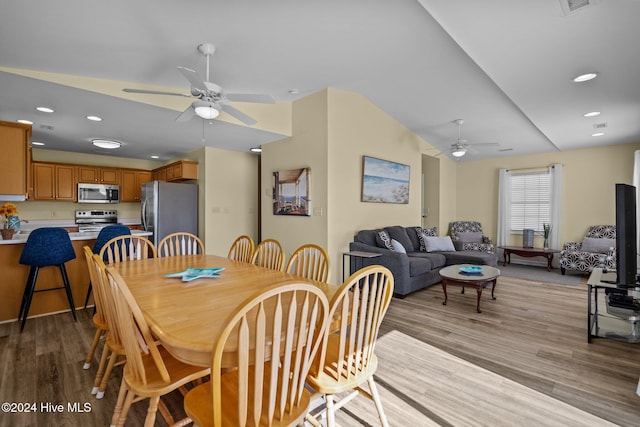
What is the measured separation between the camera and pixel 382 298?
1.43 m

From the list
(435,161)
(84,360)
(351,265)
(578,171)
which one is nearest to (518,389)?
(351,265)

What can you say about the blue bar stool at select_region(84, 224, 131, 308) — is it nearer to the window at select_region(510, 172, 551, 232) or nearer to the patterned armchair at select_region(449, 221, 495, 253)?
the patterned armchair at select_region(449, 221, 495, 253)

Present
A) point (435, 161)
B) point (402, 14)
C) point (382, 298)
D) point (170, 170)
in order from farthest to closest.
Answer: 1. point (435, 161)
2. point (170, 170)
3. point (402, 14)
4. point (382, 298)

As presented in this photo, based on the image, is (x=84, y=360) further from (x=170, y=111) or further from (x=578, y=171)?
(x=578, y=171)

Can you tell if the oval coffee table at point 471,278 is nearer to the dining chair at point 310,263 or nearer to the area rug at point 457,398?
the area rug at point 457,398

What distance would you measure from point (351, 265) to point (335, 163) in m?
1.53

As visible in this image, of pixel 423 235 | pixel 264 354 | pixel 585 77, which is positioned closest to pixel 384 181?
pixel 423 235

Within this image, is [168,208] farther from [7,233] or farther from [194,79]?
[194,79]

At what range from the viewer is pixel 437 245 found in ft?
17.4

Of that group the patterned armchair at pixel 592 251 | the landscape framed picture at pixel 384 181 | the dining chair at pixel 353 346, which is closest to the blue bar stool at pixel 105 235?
the dining chair at pixel 353 346

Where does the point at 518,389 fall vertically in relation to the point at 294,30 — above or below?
below

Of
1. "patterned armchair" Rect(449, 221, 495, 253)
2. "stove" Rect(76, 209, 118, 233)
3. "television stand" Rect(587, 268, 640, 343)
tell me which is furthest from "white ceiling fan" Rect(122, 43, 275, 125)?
"patterned armchair" Rect(449, 221, 495, 253)

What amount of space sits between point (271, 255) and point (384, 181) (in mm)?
3067

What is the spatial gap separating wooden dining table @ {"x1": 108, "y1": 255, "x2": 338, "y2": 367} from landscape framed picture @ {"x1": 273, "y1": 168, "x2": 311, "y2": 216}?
6.30ft
